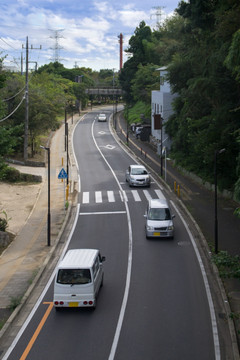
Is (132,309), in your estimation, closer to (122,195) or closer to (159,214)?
(159,214)

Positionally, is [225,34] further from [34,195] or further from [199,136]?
[34,195]

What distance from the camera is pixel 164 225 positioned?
22.8m

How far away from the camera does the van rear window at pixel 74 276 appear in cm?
1446

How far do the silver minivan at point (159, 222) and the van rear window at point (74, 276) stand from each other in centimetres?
875

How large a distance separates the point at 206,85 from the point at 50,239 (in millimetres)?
A: 14925

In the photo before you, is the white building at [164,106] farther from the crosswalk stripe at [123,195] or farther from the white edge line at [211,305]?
the white edge line at [211,305]

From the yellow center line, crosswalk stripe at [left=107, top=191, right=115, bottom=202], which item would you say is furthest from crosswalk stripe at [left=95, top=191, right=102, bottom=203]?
the yellow center line

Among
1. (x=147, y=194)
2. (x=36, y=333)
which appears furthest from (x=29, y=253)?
(x=147, y=194)

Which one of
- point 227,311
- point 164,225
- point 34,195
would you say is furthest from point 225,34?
point 34,195

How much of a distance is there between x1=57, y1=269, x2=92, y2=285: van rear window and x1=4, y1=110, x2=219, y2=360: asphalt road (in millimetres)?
1166

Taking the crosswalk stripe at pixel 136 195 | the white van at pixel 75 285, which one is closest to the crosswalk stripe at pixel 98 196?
the crosswalk stripe at pixel 136 195

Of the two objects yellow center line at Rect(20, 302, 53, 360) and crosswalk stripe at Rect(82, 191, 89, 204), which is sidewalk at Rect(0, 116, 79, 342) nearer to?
yellow center line at Rect(20, 302, 53, 360)

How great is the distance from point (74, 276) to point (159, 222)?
9.30 metres

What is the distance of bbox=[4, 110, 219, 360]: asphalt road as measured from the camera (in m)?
12.3
